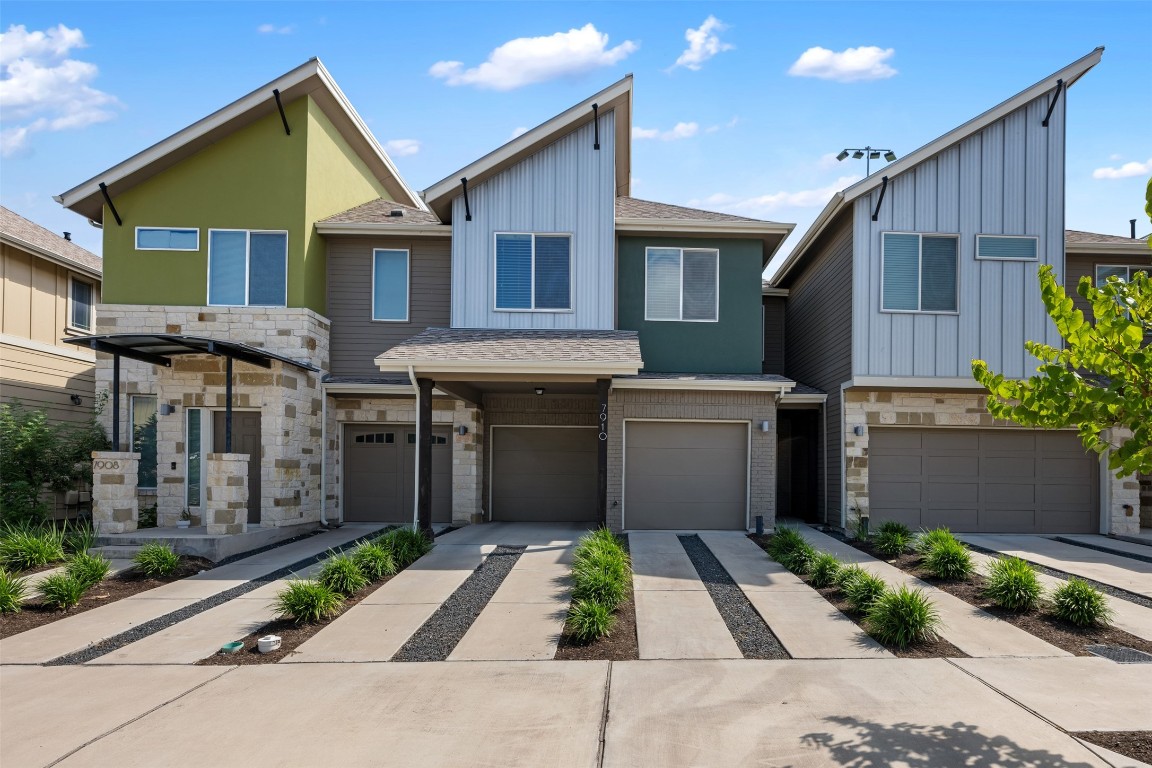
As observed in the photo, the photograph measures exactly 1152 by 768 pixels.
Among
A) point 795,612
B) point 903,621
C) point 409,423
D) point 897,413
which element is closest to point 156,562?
point 409,423

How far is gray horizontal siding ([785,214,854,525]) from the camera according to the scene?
13.8 meters

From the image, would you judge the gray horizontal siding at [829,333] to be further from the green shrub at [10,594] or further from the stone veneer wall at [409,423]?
the green shrub at [10,594]

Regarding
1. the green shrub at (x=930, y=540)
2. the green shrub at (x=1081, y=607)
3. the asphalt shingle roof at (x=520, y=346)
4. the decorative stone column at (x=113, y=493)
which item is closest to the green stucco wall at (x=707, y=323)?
the asphalt shingle roof at (x=520, y=346)

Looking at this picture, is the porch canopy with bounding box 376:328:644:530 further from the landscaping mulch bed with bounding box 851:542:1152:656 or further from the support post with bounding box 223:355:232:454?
the landscaping mulch bed with bounding box 851:542:1152:656

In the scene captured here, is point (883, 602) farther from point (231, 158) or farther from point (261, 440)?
point (231, 158)

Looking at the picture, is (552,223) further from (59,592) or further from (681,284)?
(59,592)

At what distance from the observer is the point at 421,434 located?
12094 millimetres

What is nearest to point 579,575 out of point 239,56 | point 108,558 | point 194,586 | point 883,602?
point 883,602

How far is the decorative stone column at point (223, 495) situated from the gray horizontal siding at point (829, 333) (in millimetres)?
10065

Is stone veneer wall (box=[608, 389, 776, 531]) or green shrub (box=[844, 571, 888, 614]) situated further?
stone veneer wall (box=[608, 389, 776, 531])

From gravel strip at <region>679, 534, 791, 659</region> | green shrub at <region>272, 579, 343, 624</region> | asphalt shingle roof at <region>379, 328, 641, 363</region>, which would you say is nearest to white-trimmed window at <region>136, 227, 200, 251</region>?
asphalt shingle roof at <region>379, 328, 641, 363</region>

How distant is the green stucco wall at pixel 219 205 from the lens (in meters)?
13.4

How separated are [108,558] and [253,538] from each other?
1.92 metres

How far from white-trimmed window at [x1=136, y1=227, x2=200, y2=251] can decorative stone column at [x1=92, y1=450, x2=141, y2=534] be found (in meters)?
4.01
